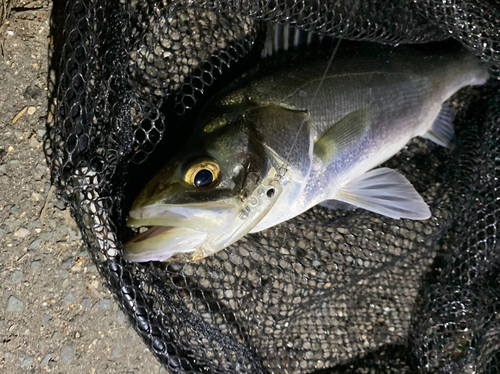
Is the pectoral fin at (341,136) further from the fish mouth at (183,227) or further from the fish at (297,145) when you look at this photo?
the fish mouth at (183,227)

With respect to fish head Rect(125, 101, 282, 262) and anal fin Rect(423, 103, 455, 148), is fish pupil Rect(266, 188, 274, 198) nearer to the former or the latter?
fish head Rect(125, 101, 282, 262)

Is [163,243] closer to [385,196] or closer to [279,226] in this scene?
[279,226]

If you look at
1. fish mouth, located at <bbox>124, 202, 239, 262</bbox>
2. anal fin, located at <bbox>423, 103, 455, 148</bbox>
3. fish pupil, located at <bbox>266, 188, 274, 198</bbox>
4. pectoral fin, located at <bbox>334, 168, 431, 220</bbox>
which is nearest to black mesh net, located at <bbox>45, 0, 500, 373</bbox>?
anal fin, located at <bbox>423, 103, 455, 148</bbox>

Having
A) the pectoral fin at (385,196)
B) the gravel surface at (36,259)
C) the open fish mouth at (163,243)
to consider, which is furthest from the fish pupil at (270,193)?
the gravel surface at (36,259)

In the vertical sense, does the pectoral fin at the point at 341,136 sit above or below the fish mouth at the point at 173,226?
above

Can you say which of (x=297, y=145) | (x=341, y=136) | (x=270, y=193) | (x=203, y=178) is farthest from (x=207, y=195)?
(x=341, y=136)

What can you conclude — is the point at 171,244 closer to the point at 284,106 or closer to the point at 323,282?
the point at 284,106
